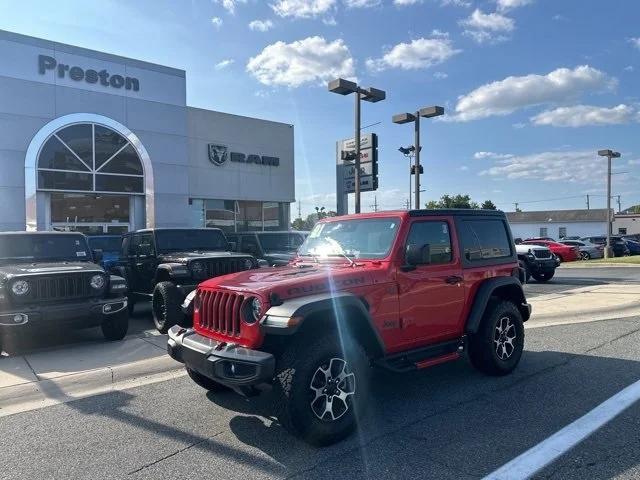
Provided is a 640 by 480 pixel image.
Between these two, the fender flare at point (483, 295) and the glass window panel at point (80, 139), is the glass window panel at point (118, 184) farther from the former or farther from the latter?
the fender flare at point (483, 295)

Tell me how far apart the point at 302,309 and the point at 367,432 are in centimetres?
122

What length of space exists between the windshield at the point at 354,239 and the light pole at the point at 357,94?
9.08 meters

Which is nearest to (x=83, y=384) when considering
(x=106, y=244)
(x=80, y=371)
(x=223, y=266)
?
(x=80, y=371)

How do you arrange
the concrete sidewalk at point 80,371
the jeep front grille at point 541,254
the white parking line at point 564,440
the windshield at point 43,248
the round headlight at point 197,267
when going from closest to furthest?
the white parking line at point 564,440, the concrete sidewalk at point 80,371, the windshield at point 43,248, the round headlight at point 197,267, the jeep front grille at point 541,254

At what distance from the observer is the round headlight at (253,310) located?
397 cm

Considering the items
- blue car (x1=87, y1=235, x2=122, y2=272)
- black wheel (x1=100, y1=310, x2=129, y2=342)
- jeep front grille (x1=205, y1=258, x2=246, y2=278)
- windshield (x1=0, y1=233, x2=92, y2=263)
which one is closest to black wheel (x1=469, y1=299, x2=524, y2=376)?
jeep front grille (x1=205, y1=258, x2=246, y2=278)

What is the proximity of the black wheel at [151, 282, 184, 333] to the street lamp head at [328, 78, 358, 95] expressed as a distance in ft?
26.7

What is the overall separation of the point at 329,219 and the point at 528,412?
9.26ft

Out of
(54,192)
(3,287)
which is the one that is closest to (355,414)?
(3,287)

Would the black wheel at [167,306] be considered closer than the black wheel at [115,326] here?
No

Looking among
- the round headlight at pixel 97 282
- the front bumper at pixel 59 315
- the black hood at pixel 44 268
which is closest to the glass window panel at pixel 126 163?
the black hood at pixel 44 268

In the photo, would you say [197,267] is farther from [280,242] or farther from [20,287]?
[280,242]

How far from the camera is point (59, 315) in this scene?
22.5ft

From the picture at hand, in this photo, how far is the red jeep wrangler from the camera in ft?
12.6
